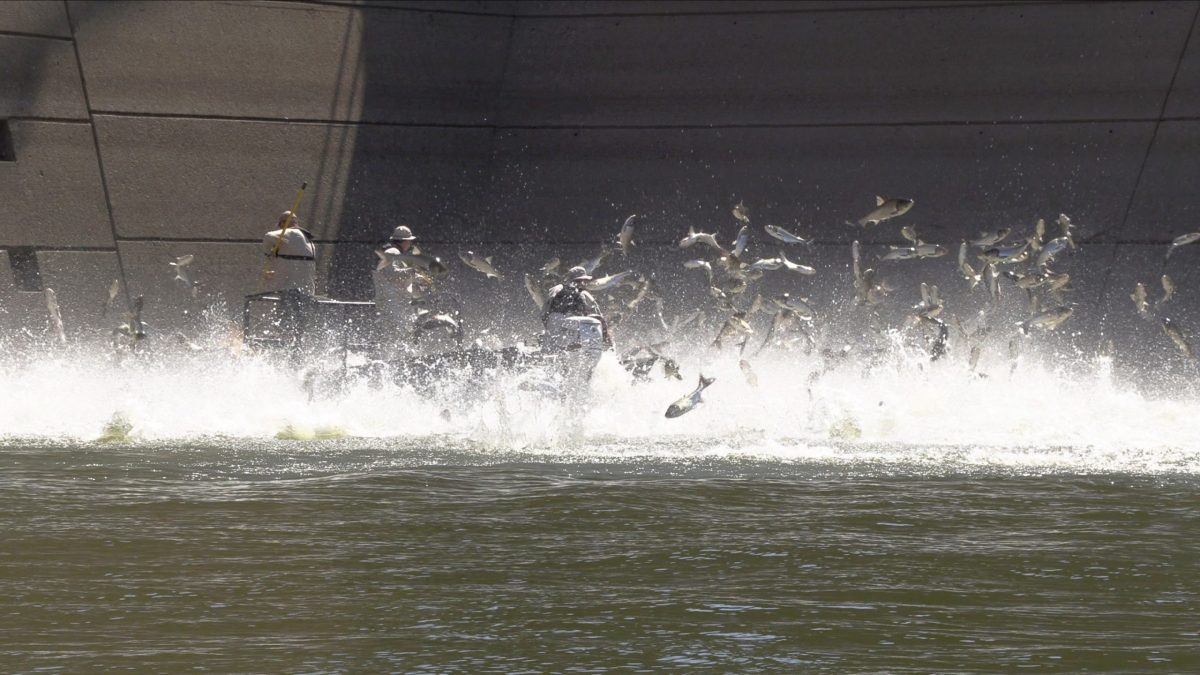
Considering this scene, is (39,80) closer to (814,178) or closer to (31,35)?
(31,35)

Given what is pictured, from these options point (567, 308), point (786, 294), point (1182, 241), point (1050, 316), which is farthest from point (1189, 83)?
point (567, 308)

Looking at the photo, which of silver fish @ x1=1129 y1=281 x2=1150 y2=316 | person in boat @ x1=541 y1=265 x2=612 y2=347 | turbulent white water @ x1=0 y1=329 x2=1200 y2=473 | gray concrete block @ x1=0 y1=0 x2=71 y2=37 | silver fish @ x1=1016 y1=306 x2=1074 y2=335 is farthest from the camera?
gray concrete block @ x1=0 y1=0 x2=71 y2=37

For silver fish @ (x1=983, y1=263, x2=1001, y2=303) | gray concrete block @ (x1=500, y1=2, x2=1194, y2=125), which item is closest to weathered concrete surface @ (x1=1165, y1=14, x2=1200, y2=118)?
gray concrete block @ (x1=500, y1=2, x2=1194, y2=125)

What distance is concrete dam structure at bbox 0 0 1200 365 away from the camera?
2081 cm

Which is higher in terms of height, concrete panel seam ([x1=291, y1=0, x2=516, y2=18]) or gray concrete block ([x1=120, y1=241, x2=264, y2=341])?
concrete panel seam ([x1=291, y1=0, x2=516, y2=18])

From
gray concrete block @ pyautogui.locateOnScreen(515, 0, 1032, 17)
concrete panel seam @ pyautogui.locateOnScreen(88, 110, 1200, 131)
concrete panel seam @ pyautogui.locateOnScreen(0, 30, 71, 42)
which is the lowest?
concrete panel seam @ pyautogui.locateOnScreen(88, 110, 1200, 131)

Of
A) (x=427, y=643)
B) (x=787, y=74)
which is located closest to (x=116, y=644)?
(x=427, y=643)

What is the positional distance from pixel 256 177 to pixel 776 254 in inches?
263

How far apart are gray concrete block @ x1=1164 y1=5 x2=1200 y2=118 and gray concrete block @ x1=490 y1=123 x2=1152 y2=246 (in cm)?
A: 44

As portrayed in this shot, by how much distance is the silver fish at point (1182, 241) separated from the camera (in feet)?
61.6

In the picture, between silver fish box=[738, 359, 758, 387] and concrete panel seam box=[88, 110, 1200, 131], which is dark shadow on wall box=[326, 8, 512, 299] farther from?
silver fish box=[738, 359, 758, 387]

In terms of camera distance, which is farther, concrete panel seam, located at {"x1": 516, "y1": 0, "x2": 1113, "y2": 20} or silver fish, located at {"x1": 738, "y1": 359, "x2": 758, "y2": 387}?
concrete panel seam, located at {"x1": 516, "y1": 0, "x2": 1113, "y2": 20}

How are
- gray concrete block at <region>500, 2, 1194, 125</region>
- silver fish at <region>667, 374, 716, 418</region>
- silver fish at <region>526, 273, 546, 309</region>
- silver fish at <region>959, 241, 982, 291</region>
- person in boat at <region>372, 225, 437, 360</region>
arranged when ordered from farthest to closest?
gray concrete block at <region>500, 2, 1194, 125</region>
silver fish at <region>526, 273, 546, 309</region>
silver fish at <region>959, 241, 982, 291</region>
person in boat at <region>372, 225, 437, 360</region>
silver fish at <region>667, 374, 716, 418</region>

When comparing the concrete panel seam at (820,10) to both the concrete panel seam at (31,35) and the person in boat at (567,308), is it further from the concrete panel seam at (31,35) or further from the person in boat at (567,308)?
the person in boat at (567,308)
